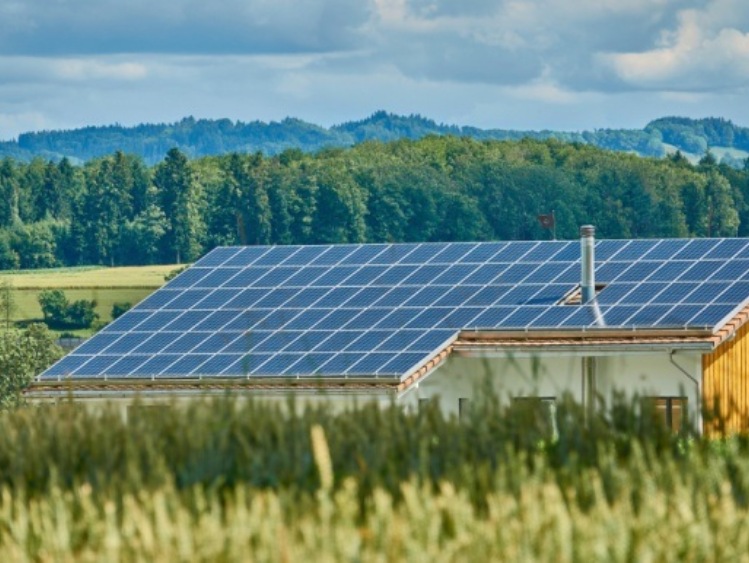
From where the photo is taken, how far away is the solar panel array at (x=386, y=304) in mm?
40500

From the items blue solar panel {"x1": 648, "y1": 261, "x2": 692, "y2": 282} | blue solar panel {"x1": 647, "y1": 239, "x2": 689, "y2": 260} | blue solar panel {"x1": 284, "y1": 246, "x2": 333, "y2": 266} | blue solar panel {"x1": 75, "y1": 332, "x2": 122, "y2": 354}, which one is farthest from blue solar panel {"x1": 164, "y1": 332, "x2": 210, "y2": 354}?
blue solar panel {"x1": 647, "y1": 239, "x2": 689, "y2": 260}

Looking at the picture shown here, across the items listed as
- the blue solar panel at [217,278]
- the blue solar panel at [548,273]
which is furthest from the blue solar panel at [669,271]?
the blue solar panel at [217,278]

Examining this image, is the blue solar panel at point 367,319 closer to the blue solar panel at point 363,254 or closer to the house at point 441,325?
the house at point 441,325

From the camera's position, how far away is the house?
129 feet

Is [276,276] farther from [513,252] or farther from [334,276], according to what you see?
[513,252]

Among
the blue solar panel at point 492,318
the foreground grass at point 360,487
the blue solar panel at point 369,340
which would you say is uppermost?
the blue solar panel at point 492,318

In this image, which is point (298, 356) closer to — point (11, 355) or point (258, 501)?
point (258, 501)

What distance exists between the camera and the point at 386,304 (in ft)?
143

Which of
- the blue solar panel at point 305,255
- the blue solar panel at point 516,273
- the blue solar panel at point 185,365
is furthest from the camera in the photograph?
the blue solar panel at point 305,255

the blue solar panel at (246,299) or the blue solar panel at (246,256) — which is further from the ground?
the blue solar panel at (246,256)

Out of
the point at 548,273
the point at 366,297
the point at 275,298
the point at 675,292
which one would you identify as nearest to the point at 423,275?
the point at 366,297

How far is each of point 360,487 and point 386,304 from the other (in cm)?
3146

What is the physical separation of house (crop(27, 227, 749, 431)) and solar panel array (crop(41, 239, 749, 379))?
59 millimetres

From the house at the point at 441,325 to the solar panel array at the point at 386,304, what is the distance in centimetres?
6
